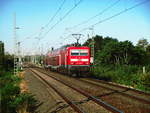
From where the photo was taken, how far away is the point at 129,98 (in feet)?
37.8

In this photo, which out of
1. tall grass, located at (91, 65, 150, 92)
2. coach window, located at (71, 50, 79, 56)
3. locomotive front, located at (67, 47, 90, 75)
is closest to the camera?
tall grass, located at (91, 65, 150, 92)

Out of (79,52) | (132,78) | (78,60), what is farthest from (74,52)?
(132,78)

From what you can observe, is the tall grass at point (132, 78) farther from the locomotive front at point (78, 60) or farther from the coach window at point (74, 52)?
the coach window at point (74, 52)

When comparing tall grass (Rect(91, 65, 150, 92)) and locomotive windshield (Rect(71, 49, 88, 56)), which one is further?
locomotive windshield (Rect(71, 49, 88, 56))

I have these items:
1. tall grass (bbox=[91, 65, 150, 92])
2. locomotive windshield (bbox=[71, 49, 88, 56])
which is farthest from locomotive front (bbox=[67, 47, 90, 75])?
tall grass (bbox=[91, 65, 150, 92])

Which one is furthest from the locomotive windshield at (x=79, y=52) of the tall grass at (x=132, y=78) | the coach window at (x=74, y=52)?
the tall grass at (x=132, y=78)

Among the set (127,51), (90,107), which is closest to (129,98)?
(90,107)

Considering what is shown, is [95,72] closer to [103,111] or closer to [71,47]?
[71,47]

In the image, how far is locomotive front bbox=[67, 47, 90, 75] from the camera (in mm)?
23797

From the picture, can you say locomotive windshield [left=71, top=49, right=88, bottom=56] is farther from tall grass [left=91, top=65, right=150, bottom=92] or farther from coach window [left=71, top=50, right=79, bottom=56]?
tall grass [left=91, top=65, right=150, bottom=92]

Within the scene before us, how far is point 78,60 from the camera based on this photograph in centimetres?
2414

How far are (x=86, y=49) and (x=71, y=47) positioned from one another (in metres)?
1.70

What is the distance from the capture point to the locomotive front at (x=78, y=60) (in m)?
23.8

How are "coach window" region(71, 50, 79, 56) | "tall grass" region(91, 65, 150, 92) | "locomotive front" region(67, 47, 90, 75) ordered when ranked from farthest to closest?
"coach window" region(71, 50, 79, 56)
"locomotive front" region(67, 47, 90, 75)
"tall grass" region(91, 65, 150, 92)
